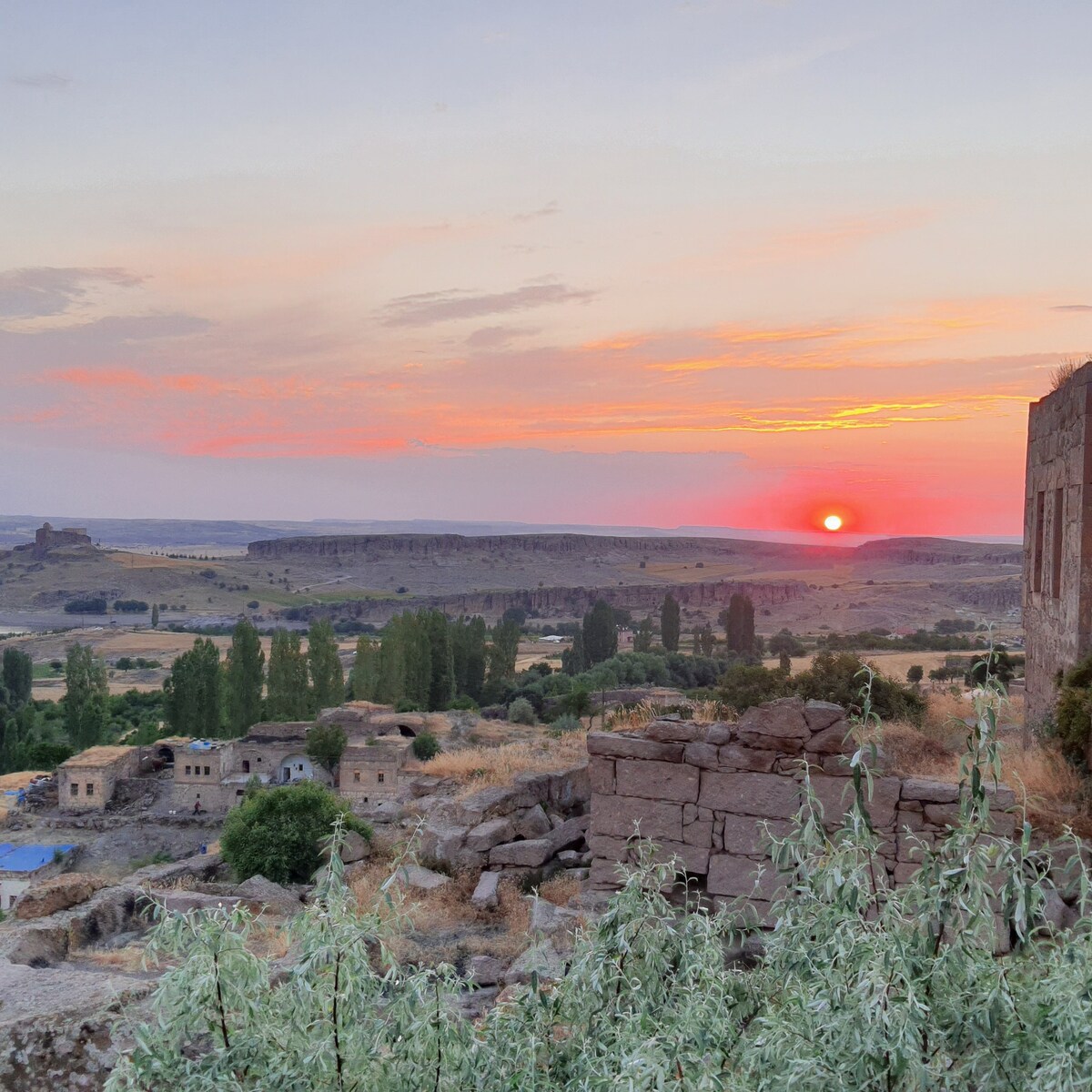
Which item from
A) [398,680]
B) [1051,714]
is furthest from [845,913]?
[398,680]

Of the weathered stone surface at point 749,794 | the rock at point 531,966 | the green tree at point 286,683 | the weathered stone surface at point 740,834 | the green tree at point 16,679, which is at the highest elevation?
the weathered stone surface at point 749,794

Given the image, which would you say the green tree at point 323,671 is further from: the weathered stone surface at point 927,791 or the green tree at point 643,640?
the weathered stone surface at point 927,791

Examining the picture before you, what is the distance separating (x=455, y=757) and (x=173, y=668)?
42.9m

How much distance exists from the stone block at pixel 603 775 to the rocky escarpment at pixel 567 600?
12076 cm

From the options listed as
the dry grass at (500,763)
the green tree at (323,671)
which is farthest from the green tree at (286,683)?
the dry grass at (500,763)

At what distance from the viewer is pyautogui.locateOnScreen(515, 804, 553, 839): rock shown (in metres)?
13.4

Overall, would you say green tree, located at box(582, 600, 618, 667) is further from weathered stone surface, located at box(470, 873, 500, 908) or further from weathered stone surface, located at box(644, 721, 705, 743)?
weathered stone surface, located at box(644, 721, 705, 743)

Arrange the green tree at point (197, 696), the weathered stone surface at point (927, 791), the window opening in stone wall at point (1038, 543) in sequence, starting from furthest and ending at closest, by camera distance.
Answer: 1. the green tree at point (197, 696)
2. the window opening in stone wall at point (1038, 543)
3. the weathered stone surface at point (927, 791)

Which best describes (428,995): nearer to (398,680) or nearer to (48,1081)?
(48,1081)

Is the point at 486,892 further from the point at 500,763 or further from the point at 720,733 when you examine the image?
the point at 500,763

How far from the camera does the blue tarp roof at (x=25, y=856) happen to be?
38.8m

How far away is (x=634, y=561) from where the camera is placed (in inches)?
7480

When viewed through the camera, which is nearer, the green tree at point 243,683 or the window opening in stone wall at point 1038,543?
the window opening in stone wall at point 1038,543

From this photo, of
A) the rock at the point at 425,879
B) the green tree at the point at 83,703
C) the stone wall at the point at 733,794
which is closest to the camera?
the stone wall at the point at 733,794
